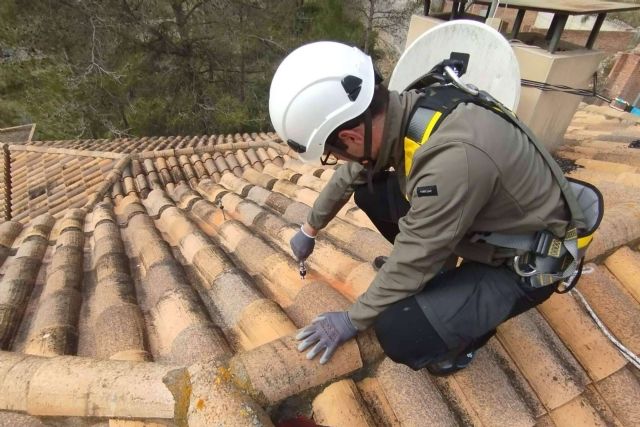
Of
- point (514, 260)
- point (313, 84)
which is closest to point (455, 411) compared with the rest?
point (514, 260)

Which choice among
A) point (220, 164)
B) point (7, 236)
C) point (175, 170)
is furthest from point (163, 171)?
point (7, 236)

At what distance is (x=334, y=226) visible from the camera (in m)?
2.91

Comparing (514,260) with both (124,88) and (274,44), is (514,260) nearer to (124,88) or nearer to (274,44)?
(124,88)

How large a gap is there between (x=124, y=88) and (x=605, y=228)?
50.3 ft

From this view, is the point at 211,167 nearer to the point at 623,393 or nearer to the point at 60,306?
the point at 60,306

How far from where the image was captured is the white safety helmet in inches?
59.9

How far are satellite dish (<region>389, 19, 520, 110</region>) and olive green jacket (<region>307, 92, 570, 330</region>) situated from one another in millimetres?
1404

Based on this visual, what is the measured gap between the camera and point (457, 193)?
127cm

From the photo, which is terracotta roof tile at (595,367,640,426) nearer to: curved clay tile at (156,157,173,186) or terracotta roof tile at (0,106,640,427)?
terracotta roof tile at (0,106,640,427)

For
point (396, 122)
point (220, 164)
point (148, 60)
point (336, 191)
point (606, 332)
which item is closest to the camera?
point (396, 122)

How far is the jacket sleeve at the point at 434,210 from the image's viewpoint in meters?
1.26

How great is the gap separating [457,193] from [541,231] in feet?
1.66

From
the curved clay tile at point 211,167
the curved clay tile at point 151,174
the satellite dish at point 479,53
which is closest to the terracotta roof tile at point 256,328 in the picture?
the satellite dish at point 479,53

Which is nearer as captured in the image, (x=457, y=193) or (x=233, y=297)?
(x=457, y=193)
